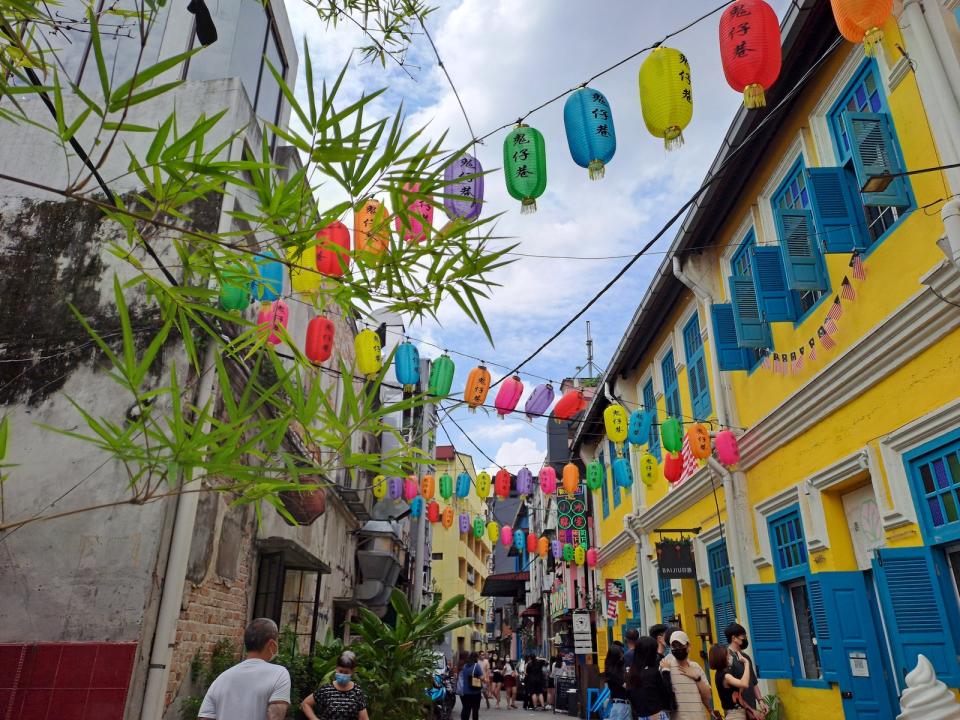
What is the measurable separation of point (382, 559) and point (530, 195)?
41.2 feet

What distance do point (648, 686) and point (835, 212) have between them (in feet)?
14.8

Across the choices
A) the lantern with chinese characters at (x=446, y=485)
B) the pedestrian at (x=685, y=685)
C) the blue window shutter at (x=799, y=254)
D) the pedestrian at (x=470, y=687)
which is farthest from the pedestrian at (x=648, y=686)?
the lantern with chinese characters at (x=446, y=485)

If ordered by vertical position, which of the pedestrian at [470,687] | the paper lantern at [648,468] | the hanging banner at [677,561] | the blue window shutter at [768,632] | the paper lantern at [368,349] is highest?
the paper lantern at [368,349]

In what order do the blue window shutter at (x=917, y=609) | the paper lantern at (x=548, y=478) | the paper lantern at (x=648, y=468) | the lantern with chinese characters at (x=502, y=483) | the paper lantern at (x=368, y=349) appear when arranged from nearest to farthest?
the blue window shutter at (x=917, y=609)
the paper lantern at (x=368, y=349)
the paper lantern at (x=648, y=468)
the lantern with chinese characters at (x=502, y=483)
the paper lantern at (x=548, y=478)

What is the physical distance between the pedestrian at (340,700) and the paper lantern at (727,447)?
18.0 feet

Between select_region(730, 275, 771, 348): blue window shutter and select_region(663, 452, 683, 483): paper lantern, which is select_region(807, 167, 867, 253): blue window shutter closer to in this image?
select_region(730, 275, 771, 348): blue window shutter

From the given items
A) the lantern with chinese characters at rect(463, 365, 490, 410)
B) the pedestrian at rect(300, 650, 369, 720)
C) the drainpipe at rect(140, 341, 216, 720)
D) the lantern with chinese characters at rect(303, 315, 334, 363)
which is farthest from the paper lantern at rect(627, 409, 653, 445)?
the drainpipe at rect(140, 341, 216, 720)

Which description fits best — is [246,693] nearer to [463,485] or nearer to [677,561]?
[677,561]

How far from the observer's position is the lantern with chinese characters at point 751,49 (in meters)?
5.17

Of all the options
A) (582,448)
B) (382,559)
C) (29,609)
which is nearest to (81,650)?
(29,609)

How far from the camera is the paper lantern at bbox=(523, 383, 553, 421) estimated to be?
404 inches

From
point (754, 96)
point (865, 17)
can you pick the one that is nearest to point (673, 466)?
point (754, 96)

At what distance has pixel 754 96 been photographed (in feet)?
17.0

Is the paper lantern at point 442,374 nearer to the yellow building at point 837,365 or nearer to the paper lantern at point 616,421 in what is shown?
the paper lantern at point 616,421
